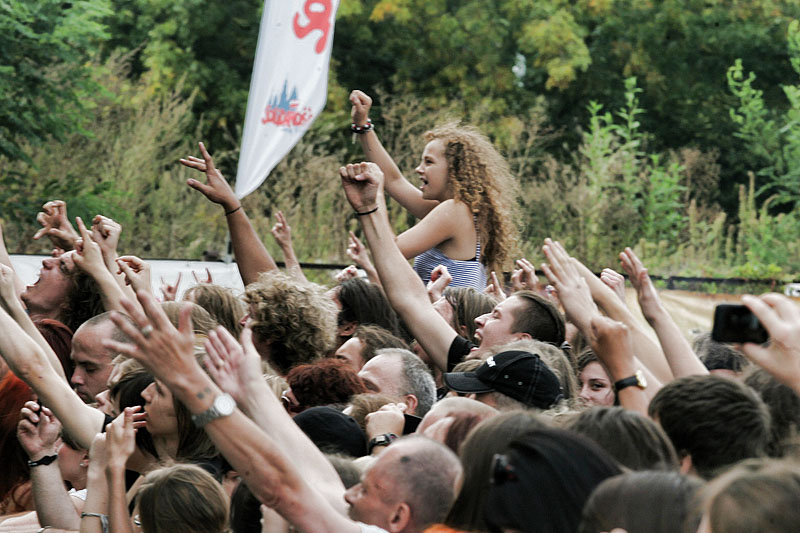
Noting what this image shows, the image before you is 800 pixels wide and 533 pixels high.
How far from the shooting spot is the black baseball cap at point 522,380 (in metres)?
3.59

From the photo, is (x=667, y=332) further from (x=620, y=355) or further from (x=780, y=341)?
(x=780, y=341)

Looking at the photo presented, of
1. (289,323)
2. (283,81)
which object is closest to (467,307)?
(289,323)

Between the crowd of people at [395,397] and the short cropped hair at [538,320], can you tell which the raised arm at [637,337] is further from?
the short cropped hair at [538,320]

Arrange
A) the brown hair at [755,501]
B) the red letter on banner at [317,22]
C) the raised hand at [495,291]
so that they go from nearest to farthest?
the brown hair at [755,501], the raised hand at [495,291], the red letter on banner at [317,22]

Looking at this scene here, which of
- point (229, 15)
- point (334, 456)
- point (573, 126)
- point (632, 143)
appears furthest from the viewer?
point (573, 126)

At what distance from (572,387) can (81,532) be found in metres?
1.79

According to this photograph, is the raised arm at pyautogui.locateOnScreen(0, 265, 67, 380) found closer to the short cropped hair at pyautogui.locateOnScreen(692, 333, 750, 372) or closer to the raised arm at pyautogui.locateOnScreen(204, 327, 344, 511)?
the raised arm at pyautogui.locateOnScreen(204, 327, 344, 511)

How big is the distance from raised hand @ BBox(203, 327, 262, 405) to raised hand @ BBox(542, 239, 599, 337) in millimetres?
1343

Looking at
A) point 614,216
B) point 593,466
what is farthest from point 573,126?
point 593,466

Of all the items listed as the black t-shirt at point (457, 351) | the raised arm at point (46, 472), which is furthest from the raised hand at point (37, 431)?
the black t-shirt at point (457, 351)

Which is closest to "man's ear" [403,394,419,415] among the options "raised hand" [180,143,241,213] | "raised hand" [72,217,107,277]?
"raised hand" [72,217,107,277]

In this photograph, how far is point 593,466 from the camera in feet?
7.23

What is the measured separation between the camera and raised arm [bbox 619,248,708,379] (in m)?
3.65

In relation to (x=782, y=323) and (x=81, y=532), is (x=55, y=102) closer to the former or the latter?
(x=81, y=532)
